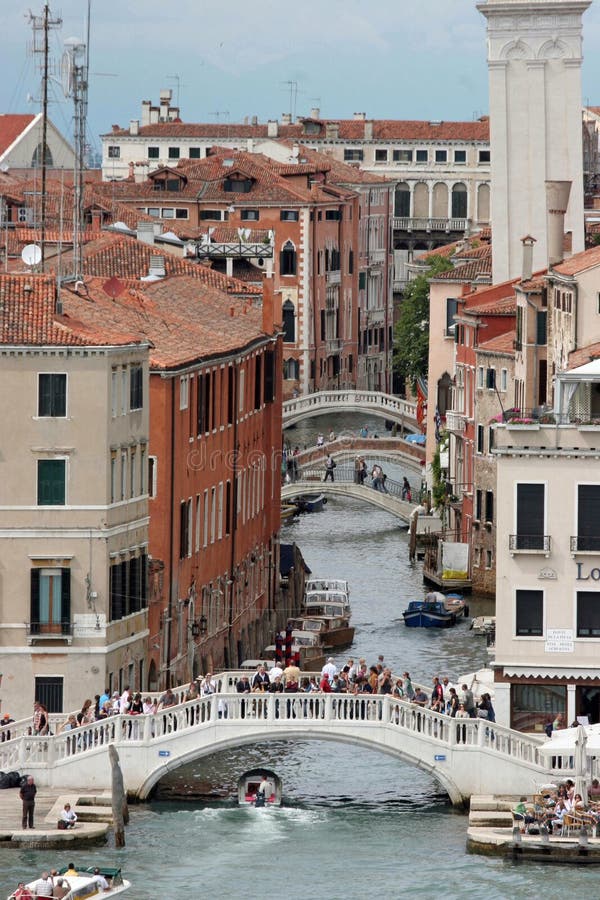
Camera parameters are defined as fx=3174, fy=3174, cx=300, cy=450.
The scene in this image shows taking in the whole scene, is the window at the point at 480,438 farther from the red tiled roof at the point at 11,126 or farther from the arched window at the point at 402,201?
the arched window at the point at 402,201

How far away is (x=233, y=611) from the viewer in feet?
211

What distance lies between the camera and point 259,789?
50.7 meters

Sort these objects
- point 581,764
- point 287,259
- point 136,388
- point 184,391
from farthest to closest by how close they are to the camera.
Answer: point 287,259, point 184,391, point 136,388, point 581,764

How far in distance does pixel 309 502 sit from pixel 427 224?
61002 millimetres

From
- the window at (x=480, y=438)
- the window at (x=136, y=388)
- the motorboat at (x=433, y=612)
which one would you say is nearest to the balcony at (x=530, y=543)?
the window at (x=136, y=388)

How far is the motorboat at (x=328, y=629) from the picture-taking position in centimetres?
7119

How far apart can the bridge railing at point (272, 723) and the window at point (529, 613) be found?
241cm

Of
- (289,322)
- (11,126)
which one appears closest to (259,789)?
(289,322)

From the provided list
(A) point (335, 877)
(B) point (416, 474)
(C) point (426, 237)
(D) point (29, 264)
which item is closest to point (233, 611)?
(D) point (29, 264)

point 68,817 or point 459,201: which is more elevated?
point 459,201

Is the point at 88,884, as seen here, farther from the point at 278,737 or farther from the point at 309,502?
the point at 309,502

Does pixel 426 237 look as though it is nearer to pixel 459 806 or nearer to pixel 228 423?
pixel 228 423

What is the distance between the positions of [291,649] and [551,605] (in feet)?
54.4

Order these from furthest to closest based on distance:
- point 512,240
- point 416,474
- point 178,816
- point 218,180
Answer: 1. point 218,180
2. point 416,474
3. point 512,240
4. point 178,816
